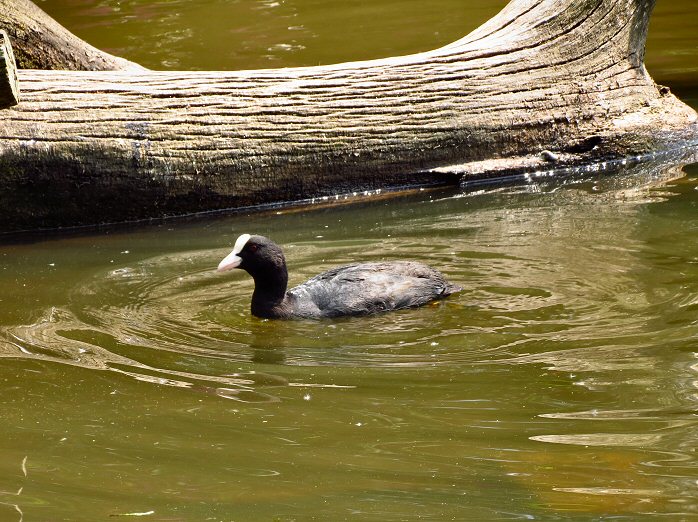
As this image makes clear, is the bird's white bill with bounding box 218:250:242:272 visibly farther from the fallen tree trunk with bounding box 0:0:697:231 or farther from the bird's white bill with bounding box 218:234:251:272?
the fallen tree trunk with bounding box 0:0:697:231

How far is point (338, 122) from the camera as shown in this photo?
1006 cm

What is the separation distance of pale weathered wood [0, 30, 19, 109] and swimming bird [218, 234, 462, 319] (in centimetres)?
168

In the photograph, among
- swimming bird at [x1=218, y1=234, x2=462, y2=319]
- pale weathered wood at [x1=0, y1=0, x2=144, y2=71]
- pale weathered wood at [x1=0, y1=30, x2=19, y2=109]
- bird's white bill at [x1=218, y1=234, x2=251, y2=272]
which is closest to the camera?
pale weathered wood at [x1=0, y1=30, x2=19, y2=109]

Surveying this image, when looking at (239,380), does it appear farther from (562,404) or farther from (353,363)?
(562,404)

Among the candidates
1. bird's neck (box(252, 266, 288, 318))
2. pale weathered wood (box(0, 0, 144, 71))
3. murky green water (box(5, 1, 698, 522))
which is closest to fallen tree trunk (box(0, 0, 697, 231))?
murky green water (box(5, 1, 698, 522))

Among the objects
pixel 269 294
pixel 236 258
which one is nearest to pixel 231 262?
pixel 236 258

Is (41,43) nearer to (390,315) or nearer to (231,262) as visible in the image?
(231,262)

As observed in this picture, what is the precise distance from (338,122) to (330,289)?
2917mm

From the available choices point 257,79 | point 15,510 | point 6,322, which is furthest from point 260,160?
point 15,510

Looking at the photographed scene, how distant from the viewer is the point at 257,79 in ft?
33.3

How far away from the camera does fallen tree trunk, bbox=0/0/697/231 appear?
31.4 ft

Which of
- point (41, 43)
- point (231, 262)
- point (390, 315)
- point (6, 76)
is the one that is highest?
point (41, 43)

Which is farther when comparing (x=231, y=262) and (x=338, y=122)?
(x=338, y=122)

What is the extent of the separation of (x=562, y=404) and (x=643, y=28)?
660 cm
